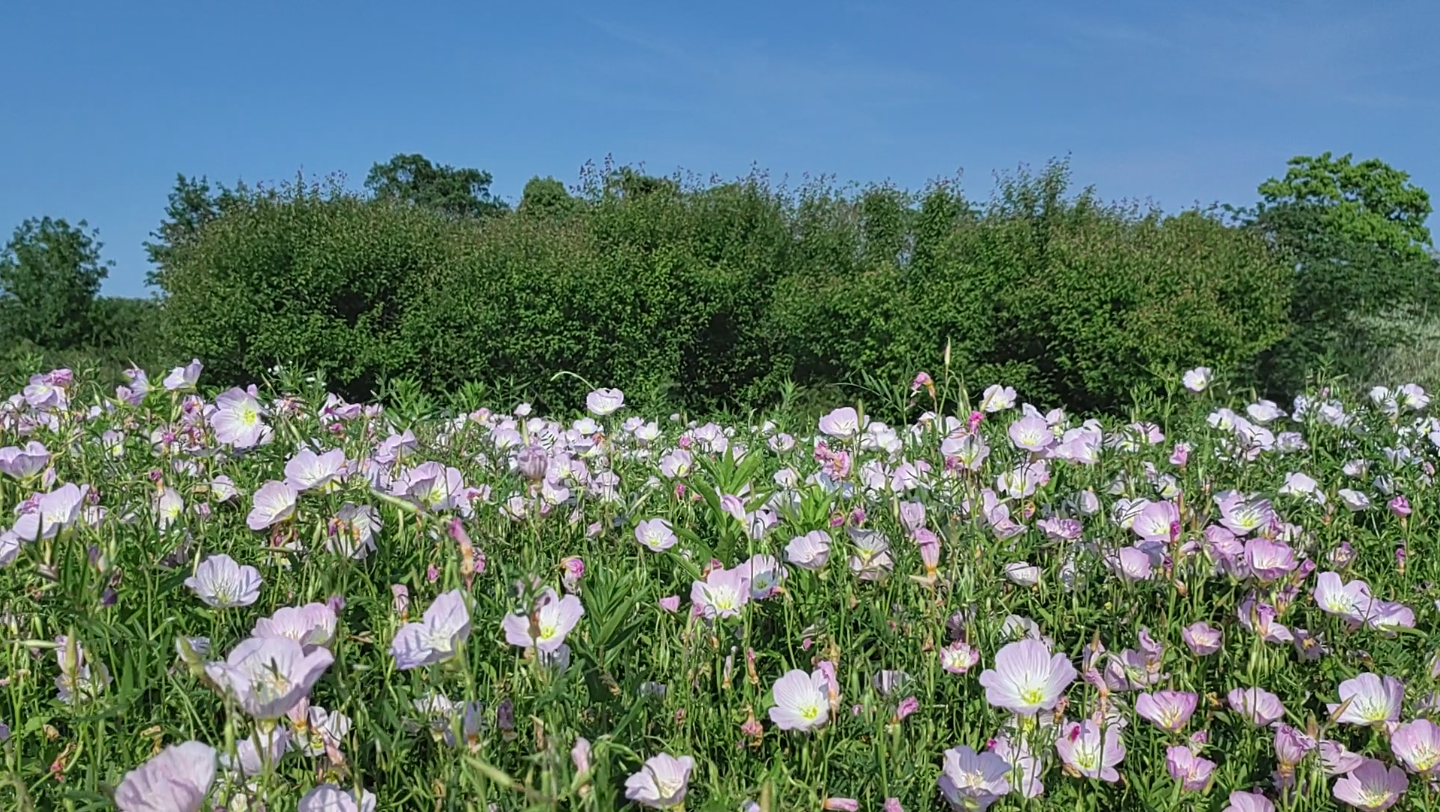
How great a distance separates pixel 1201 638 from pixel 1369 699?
0.70 ft

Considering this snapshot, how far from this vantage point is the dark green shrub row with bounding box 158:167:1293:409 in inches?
438

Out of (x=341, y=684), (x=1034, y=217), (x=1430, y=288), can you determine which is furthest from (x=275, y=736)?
(x=1430, y=288)

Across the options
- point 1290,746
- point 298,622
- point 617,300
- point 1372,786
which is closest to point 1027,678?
point 1290,746

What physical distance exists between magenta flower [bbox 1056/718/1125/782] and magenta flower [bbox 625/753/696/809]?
Result: 52 centimetres

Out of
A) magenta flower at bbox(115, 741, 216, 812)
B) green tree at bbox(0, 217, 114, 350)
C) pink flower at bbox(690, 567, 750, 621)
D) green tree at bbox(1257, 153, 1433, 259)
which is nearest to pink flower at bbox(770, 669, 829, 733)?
pink flower at bbox(690, 567, 750, 621)

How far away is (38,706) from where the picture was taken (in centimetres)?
136

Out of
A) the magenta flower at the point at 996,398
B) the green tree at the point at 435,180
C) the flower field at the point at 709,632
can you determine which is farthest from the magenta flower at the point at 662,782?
the green tree at the point at 435,180

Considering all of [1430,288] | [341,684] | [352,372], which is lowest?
[352,372]

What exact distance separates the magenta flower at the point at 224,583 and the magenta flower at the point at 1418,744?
1449 millimetres

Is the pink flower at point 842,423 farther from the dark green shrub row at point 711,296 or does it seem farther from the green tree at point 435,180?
the green tree at point 435,180

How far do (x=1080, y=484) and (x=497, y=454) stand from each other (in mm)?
1215

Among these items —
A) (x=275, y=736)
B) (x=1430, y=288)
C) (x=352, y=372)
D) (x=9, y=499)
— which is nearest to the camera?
(x=275, y=736)

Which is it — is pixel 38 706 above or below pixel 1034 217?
below

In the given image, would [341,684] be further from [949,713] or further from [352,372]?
[352,372]
